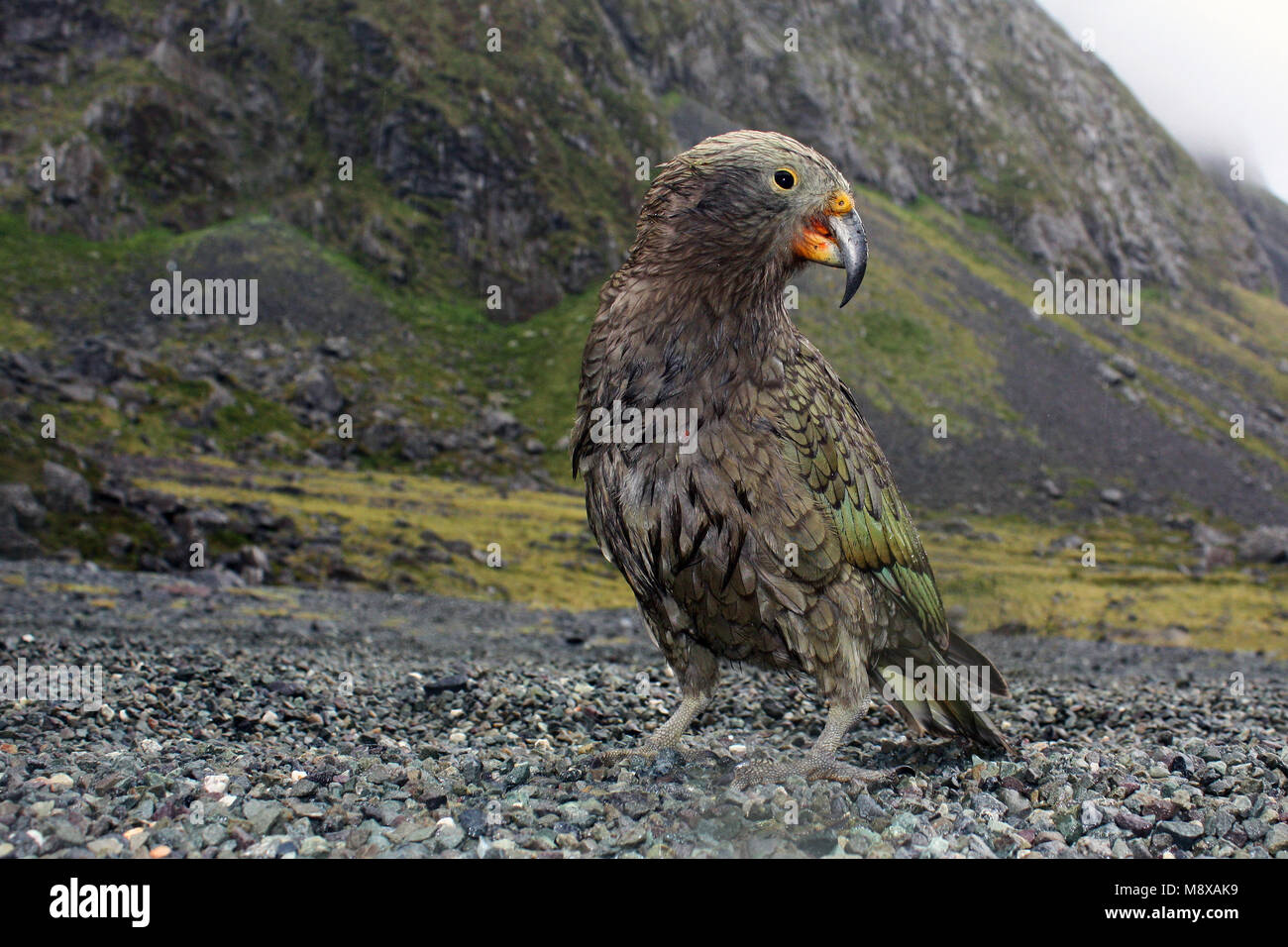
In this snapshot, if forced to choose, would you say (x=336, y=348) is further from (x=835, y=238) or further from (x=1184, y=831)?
(x=1184, y=831)

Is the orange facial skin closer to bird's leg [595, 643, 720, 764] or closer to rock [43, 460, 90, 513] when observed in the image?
bird's leg [595, 643, 720, 764]

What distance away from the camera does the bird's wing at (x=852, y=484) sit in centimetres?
604

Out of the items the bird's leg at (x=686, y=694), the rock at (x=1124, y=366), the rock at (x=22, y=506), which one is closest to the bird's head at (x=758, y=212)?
the bird's leg at (x=686, y=694)

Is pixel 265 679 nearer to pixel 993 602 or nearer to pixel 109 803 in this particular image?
pixel 109 803

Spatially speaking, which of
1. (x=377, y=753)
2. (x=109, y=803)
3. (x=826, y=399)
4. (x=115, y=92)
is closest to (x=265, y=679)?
(x=377, y=753)

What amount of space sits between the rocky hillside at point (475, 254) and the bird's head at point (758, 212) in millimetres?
46028

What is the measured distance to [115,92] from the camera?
9181cm

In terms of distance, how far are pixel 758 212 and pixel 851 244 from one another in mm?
672

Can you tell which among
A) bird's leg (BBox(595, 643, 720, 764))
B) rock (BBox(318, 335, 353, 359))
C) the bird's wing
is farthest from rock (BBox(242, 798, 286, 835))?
rock (BBox(318, 335, 353, 359))

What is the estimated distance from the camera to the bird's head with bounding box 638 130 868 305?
576cm

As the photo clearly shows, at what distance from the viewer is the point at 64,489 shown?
96.4 feet

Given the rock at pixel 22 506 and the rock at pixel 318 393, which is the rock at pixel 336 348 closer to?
the rock at pixel 318 393

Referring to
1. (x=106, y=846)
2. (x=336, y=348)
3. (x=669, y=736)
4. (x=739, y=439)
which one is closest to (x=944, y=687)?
(x=669, y=736)
